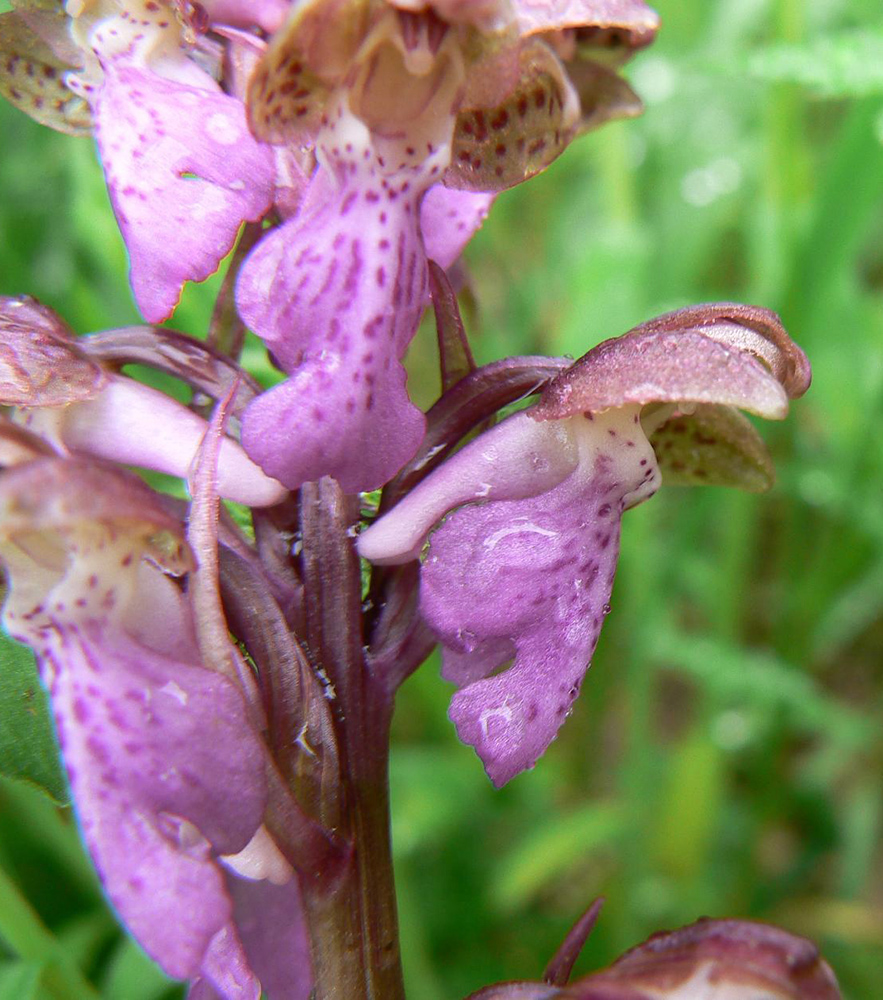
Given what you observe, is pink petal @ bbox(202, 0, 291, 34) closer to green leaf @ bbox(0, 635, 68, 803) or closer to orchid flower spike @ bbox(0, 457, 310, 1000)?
orchid flower spike @ bbox(0, 457, 310, 1000)

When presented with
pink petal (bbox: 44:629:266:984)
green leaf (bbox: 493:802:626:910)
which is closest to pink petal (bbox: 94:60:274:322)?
pink petal (bbox: 44:629:266:984)

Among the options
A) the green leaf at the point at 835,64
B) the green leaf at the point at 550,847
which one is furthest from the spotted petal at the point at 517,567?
the green leaf at the point at 550,847

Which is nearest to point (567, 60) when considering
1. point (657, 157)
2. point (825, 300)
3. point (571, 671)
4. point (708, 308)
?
point (708, 308)

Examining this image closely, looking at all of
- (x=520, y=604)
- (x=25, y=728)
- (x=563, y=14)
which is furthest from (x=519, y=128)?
(x=25, y=728)

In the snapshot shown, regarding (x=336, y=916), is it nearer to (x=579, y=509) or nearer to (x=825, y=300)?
(x=579, y=509)

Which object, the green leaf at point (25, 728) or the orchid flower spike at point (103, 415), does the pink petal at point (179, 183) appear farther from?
the green leaf at point (25, 728)

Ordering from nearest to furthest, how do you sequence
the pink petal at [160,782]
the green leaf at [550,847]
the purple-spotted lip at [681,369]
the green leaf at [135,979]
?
the pink petal at [160,782] < the purple-spotted lip at [681,369] < the green leaf at [135,979] < the green leaf at [550,847]

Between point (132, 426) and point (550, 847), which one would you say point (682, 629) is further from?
point (132, 426)
